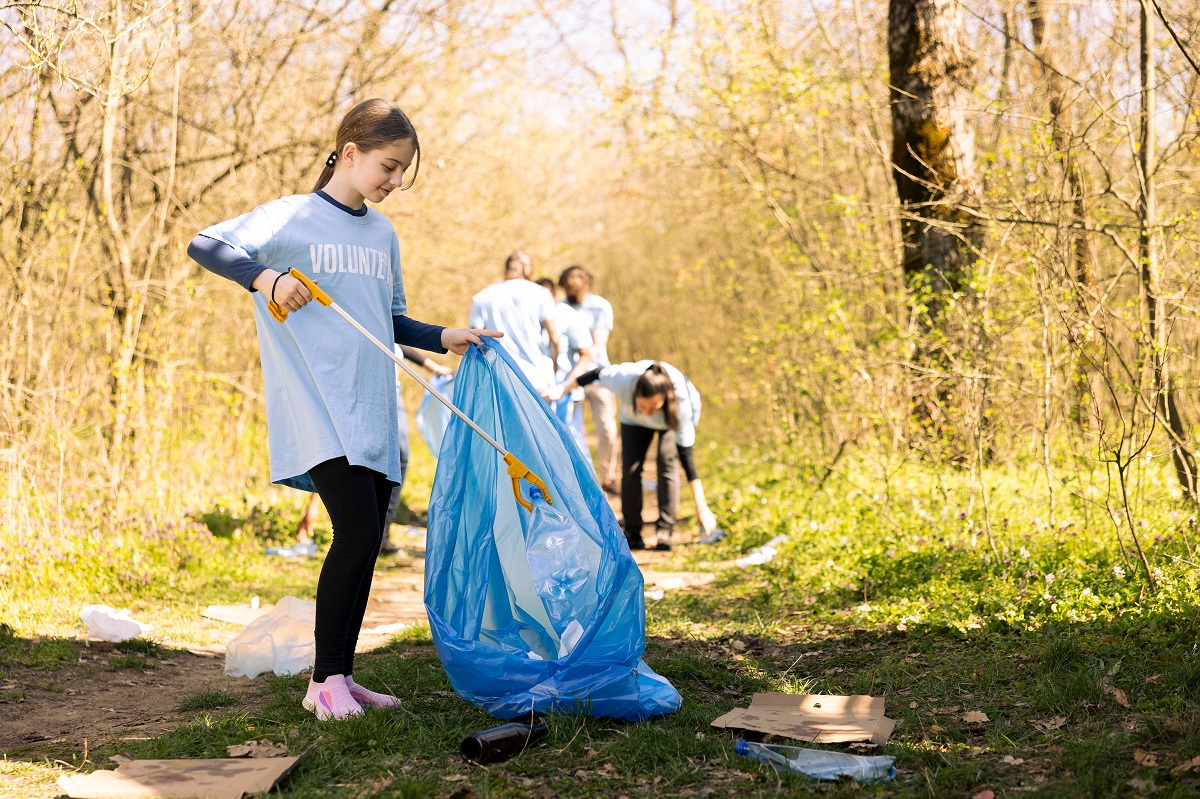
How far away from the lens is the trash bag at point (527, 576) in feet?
8.95

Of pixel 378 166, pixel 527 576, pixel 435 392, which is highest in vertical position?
→ pixel 378 166

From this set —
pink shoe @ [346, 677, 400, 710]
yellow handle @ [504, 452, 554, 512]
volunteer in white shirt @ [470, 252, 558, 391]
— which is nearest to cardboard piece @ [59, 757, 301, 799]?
pink shoe @ [346, 677, 400, 710]

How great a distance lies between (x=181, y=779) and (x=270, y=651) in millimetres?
1251

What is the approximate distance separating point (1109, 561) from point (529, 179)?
946 centimetres

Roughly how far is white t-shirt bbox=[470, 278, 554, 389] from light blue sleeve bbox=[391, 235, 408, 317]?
2812 millimetres

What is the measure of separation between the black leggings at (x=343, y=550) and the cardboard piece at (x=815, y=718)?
1.02 m

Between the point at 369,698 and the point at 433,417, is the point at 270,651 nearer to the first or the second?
the point at 369,698

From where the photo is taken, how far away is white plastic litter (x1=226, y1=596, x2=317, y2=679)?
357 centimetres

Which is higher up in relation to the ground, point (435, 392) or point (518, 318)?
point (518, 318)

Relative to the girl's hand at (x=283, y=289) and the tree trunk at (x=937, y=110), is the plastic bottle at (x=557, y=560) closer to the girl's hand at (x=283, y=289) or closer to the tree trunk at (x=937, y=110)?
the girl's hand at (x=283, y=289)

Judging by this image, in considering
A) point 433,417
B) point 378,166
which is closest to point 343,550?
point 378,166

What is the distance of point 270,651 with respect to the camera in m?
3.59

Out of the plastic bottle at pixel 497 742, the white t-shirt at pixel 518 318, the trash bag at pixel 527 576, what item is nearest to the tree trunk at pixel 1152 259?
the trash bag at pixel 527 576

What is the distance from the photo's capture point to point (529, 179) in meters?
12.3
